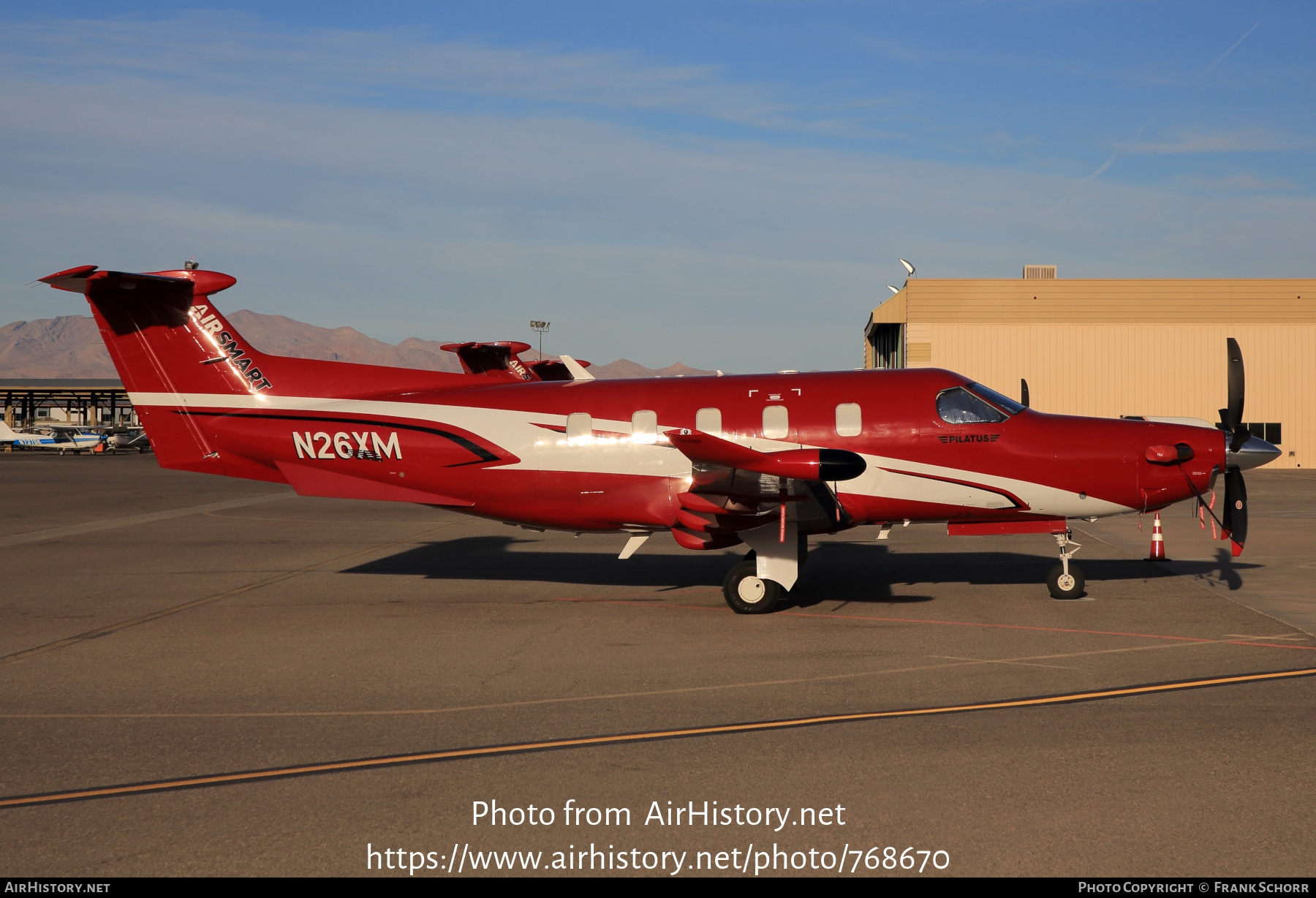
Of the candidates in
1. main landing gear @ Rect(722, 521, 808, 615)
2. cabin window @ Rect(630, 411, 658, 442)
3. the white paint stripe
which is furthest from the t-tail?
the white paint stripe

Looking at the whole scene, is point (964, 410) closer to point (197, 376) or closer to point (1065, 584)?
point (1065, 584)

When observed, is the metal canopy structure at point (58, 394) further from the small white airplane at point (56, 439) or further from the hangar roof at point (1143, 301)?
the hangar roof at point (1143, 301)

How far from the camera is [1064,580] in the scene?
12234mm

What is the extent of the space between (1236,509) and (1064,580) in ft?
7.62

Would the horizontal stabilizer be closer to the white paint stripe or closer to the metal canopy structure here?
the white paint stripe

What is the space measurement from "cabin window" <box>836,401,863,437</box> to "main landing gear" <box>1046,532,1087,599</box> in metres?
3.07

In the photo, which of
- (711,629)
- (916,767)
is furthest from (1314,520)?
(916,767)

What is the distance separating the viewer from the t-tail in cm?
1345

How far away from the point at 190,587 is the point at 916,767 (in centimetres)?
1176

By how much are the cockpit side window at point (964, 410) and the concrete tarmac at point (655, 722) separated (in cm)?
238

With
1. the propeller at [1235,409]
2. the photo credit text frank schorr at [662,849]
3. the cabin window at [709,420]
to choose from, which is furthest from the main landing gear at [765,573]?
the photo credit text frank schorr at [662,849]

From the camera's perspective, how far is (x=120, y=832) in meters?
5.26

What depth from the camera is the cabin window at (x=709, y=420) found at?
12312 mm
